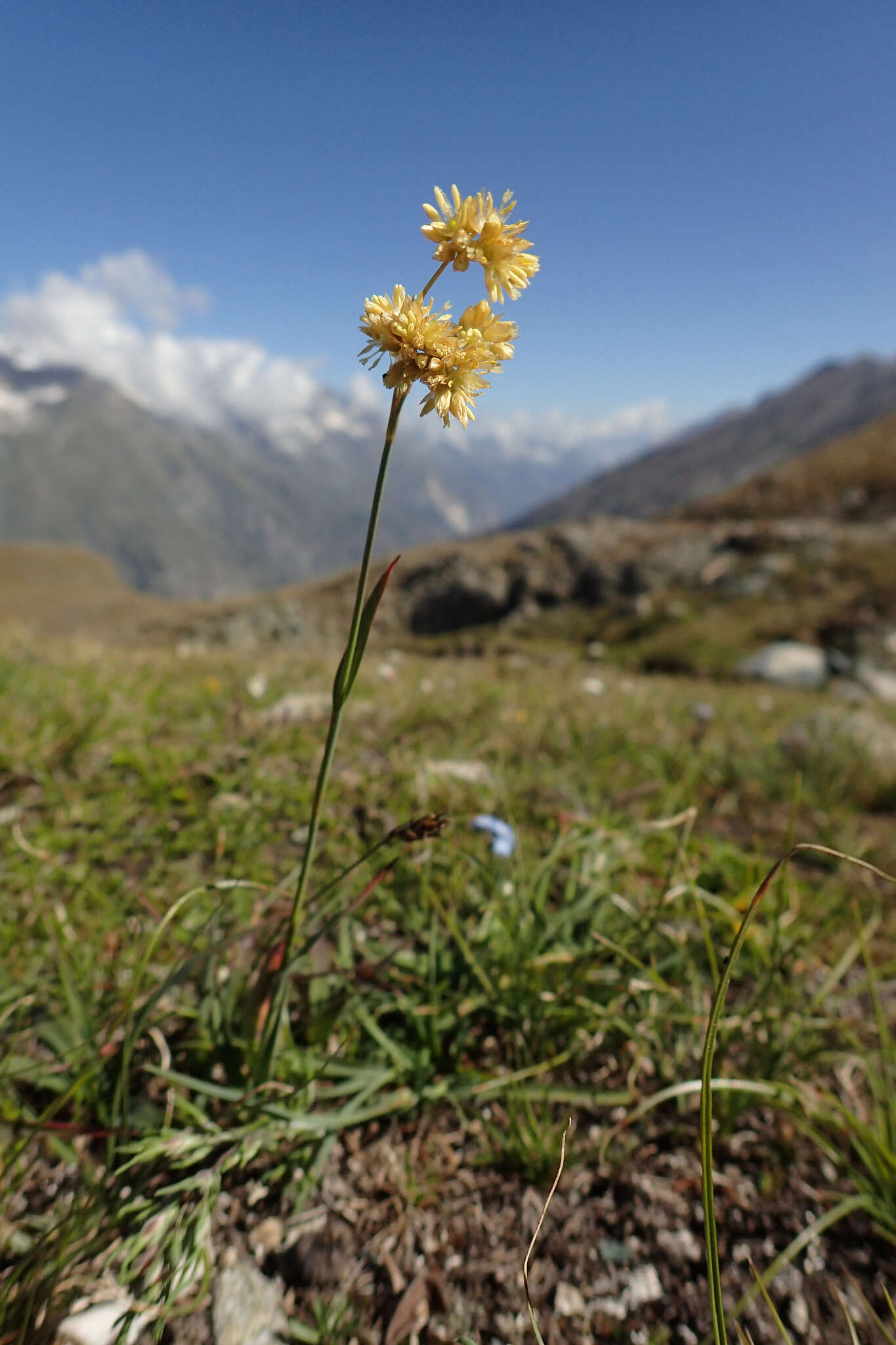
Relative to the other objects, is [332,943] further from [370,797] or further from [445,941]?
[370,797]

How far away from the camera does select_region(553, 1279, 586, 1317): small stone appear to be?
4.94 ft

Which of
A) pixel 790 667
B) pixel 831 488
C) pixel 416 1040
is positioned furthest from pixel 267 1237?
pixel 831 488

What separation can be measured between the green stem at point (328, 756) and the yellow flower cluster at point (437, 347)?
0.05 metres

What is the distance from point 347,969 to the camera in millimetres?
2037

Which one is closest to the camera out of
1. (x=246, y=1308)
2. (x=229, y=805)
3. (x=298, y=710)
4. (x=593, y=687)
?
(x=246, y=1308)

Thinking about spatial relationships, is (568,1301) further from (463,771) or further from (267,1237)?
(463,771)

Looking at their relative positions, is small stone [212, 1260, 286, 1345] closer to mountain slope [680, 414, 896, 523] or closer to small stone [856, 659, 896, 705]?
small stone [856, 659, 896, 705]

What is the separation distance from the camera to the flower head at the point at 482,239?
1.15 metres

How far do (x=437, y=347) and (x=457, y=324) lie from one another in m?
0.09

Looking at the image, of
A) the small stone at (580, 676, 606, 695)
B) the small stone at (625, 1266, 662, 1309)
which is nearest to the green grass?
the small stone at (625, 1266, 662, 1309)

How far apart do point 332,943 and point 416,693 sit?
2.71m

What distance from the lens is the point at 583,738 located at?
4.07 m

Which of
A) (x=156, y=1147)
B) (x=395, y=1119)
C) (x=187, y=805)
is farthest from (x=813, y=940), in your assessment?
(x=187, y=805)

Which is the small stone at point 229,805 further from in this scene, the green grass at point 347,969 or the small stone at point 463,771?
the small stone at point 463,771
